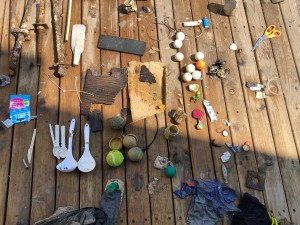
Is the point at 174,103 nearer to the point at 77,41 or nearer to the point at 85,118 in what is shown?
the point at 85,118

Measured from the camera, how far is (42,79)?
280 cm


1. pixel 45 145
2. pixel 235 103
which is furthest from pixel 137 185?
pixel 235 103

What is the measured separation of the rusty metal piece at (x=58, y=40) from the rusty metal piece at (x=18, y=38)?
0.83 feet

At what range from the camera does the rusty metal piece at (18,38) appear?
2.79 meters

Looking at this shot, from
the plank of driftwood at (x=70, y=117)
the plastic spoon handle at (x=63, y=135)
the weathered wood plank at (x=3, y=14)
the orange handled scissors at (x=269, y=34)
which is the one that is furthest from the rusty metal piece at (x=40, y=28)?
the orange handled scissors at (x=269, y=34)

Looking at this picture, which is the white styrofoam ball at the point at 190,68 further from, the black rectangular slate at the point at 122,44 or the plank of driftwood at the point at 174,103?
the black rectangular slate at the point at 122,44

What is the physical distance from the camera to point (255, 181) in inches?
101

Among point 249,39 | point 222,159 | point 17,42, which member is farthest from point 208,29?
point 17,42

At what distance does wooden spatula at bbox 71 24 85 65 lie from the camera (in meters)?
2.89

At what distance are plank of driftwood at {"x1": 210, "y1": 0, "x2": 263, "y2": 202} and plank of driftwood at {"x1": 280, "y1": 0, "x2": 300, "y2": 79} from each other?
2.09 ft

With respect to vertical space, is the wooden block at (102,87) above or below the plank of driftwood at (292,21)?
below

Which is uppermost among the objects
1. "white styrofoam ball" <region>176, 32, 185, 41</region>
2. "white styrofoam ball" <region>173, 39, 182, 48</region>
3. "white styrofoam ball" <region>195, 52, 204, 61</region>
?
"white styrofoam ball" <region>176, 32, 185, 41</region>

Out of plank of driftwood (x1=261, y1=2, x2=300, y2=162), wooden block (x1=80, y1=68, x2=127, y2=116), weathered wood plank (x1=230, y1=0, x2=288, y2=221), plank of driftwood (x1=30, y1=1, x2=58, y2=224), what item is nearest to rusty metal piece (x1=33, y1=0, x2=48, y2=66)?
plank of driftwood (x1=30, y1=1, x2=58, y2=224)

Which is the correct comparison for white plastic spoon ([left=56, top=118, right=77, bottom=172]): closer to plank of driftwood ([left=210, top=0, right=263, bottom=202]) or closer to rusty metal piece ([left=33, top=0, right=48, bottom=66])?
rusty metal piece ([left=33, top=0, right=48, bottom=66])
